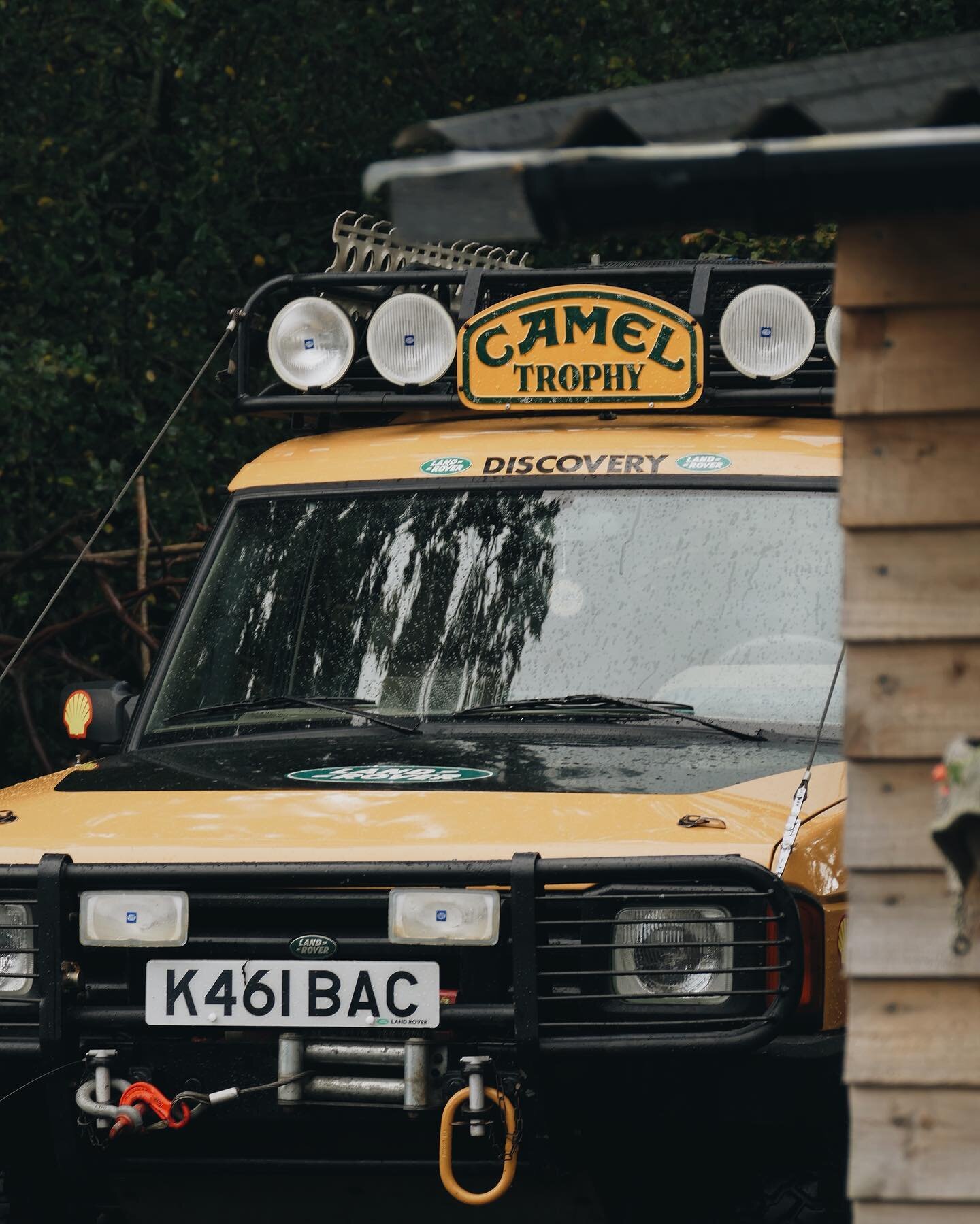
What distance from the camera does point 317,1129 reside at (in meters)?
4.61

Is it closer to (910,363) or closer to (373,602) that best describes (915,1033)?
(910,363)

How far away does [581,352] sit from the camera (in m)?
6.12

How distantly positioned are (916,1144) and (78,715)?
3.48 metres

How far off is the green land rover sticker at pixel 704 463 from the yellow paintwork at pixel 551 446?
18mm

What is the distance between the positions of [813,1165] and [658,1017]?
1.94 feet

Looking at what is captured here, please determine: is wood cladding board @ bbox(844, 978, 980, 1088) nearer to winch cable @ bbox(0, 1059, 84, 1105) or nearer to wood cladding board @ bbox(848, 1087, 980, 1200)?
wood cladding board @ bbox(848, 1087, 980, 1200)

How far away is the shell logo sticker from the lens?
596cm

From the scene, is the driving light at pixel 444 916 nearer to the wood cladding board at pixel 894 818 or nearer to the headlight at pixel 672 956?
the headlight at pixel 672 956

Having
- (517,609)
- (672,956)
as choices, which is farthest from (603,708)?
(672,956)

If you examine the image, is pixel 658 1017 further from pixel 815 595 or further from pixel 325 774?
pixel 815 595

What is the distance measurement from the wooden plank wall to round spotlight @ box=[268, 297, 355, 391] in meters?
3.45

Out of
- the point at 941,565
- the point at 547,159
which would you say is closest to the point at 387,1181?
the point at 941,565

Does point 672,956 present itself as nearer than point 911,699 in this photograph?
No

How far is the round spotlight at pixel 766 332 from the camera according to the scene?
19.8 feet
